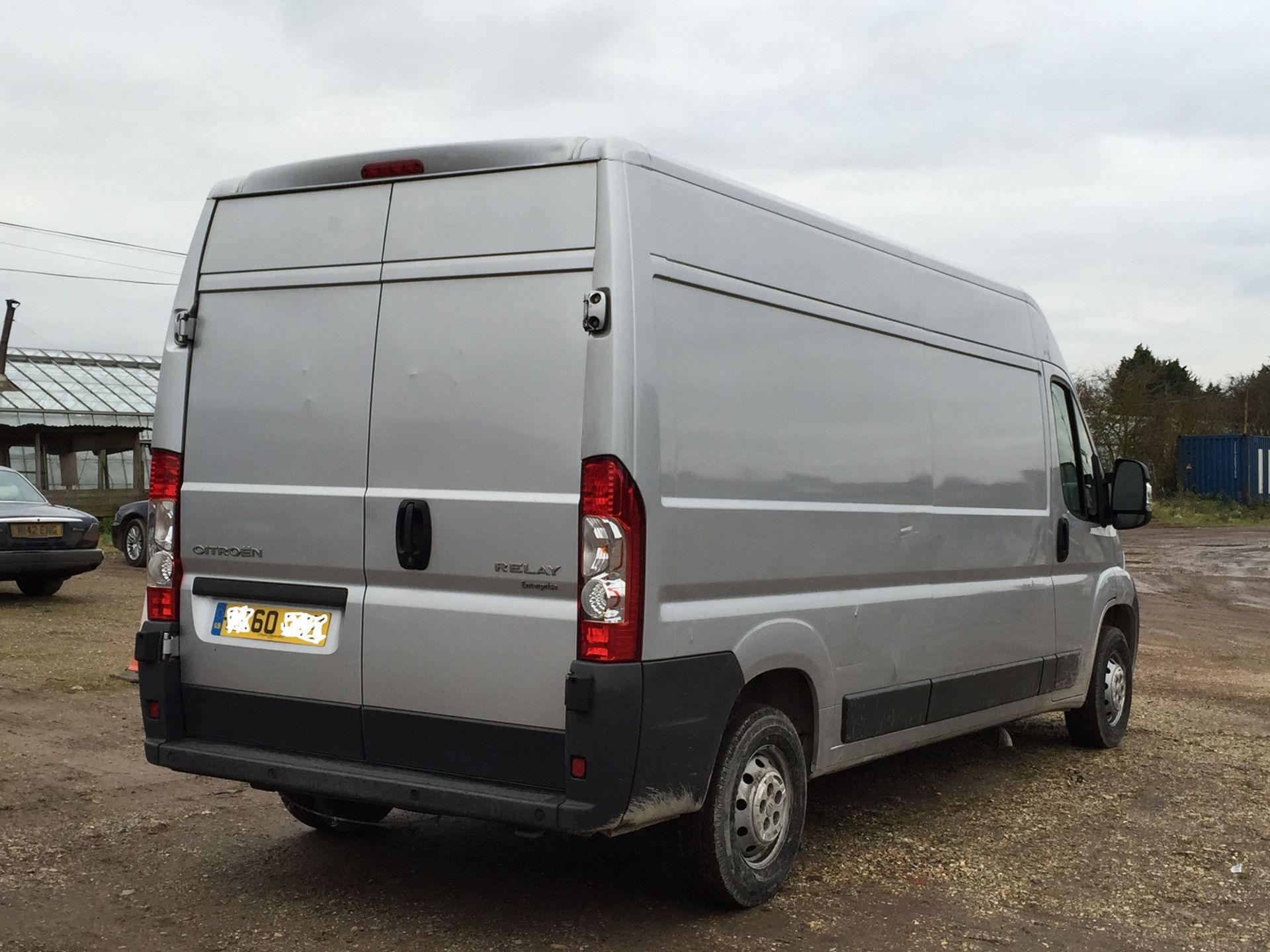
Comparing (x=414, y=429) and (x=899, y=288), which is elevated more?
(x=899, y=288)

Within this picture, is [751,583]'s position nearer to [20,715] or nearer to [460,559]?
[460,559]

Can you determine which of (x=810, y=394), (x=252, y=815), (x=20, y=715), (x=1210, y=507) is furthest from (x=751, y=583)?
(x=1210, y=507)

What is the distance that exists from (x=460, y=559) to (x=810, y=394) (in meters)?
1.54

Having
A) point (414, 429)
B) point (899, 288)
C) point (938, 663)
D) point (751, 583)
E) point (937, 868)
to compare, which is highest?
point (899, 288)

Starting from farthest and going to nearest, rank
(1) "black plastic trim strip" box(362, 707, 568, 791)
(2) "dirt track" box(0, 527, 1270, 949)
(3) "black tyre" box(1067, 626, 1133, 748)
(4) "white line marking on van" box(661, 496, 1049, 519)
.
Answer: (3) "black tyre" box(1067, 626, 1133, 748), (2) "dirt track" box(0, 527, 1270, 949), (4) "white line marking on van" box(661, 496, 1049, 519), (1) "black plastic trim strip" box(362, 707, 568, 791)

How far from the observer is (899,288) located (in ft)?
19.2

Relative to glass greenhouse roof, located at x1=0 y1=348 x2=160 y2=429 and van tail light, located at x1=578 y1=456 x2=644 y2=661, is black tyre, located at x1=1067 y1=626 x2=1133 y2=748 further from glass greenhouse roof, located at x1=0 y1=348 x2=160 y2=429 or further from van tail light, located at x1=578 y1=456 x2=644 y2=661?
glass greenhouse roof, located at x1=0 y1=348 x2=160 y2=429

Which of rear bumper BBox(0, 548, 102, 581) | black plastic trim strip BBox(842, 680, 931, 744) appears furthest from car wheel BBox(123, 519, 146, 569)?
black plastic trim strip BBox(842, 680, 931, 744)

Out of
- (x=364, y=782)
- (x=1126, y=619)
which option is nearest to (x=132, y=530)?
(x=1126, y=619)

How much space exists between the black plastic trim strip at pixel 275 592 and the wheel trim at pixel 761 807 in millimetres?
1520

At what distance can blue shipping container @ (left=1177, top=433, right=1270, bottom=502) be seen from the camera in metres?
40.1

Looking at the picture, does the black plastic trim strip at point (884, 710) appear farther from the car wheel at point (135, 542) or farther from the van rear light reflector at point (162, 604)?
the car wheel at point (135, 542)

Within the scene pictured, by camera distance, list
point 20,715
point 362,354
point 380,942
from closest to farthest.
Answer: point 380,942, point 362,354, point 20,715

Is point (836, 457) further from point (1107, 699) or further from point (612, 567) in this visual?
point (1107, 699)
